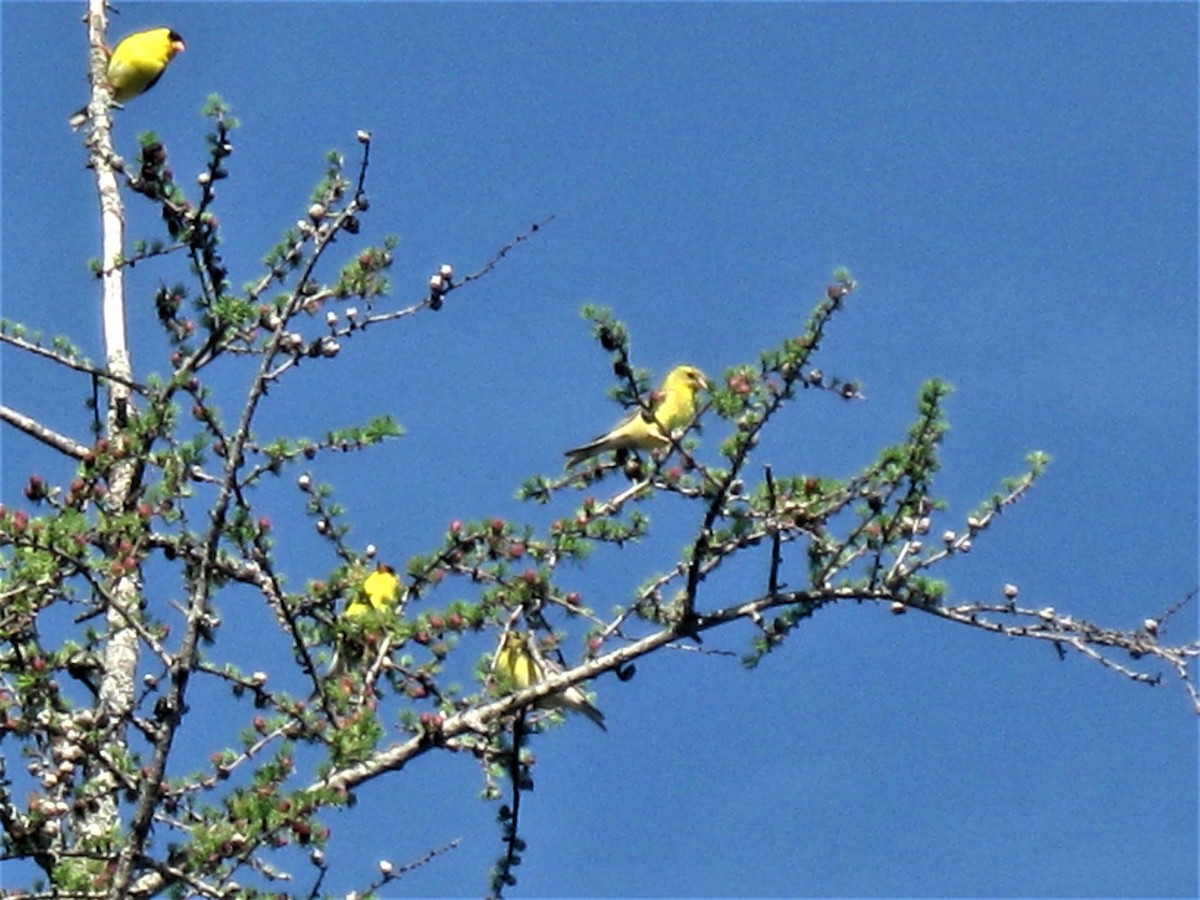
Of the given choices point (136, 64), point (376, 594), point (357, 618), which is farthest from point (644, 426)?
point (136, 64)

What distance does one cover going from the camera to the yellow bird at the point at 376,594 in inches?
324

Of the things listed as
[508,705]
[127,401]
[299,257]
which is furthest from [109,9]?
[508,705]

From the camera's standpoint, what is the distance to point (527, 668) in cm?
864

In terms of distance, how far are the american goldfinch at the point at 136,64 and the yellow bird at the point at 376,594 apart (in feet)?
12.7

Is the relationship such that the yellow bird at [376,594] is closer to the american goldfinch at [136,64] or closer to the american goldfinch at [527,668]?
the american goldfinch at [527,668]

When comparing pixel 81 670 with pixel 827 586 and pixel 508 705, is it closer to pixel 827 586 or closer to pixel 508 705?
pixel 508 705

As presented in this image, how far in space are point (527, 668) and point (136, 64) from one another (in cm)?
535

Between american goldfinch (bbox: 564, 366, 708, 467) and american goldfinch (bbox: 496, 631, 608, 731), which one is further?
american goldfinch (bbox: 564, 366, 708, 467)

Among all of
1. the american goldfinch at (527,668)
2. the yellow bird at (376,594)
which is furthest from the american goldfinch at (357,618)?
the american goldfinch at (527,668)

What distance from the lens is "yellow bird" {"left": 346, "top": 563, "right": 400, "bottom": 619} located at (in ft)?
27.0

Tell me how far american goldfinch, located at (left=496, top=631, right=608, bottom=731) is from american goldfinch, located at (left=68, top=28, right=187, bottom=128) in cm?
488

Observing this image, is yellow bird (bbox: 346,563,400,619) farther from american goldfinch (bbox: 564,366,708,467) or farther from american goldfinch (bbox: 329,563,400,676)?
american goldfinch (bbox: 564,366,708,467)

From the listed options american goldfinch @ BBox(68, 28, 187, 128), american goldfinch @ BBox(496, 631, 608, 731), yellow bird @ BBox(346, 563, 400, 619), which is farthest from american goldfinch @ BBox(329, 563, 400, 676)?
american goldfinch @ BBox(68, 28, 187, 128)

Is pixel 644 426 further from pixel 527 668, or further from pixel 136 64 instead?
pixel 136 64
